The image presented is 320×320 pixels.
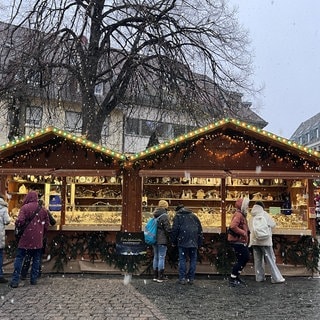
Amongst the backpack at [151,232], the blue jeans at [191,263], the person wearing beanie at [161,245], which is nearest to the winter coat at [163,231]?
the person wearing beanie at [161,245]

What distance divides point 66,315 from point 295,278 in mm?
5499

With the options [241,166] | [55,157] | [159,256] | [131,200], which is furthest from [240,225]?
[55,157]

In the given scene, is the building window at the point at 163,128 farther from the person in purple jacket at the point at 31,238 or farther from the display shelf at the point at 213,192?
the person in purple jacket at the point at 31,238

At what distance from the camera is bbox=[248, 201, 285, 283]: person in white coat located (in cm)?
912

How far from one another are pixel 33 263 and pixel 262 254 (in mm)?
4647

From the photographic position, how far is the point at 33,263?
8461mm

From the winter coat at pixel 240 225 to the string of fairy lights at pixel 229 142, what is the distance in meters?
1.77

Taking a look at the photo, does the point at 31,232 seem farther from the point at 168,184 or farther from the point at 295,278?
the point at 295,278

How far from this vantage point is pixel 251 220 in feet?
31.0

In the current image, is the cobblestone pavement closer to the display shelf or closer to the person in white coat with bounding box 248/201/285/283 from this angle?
the person in white coat with bounding box 248/201/285/283

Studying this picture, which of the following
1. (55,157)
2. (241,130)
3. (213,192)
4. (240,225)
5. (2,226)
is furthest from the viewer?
(213,192)

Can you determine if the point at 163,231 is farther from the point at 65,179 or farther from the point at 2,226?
the point at 2,226

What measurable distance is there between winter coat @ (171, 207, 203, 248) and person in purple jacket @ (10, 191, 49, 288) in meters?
2.58

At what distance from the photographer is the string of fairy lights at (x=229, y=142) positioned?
32.2 ft
